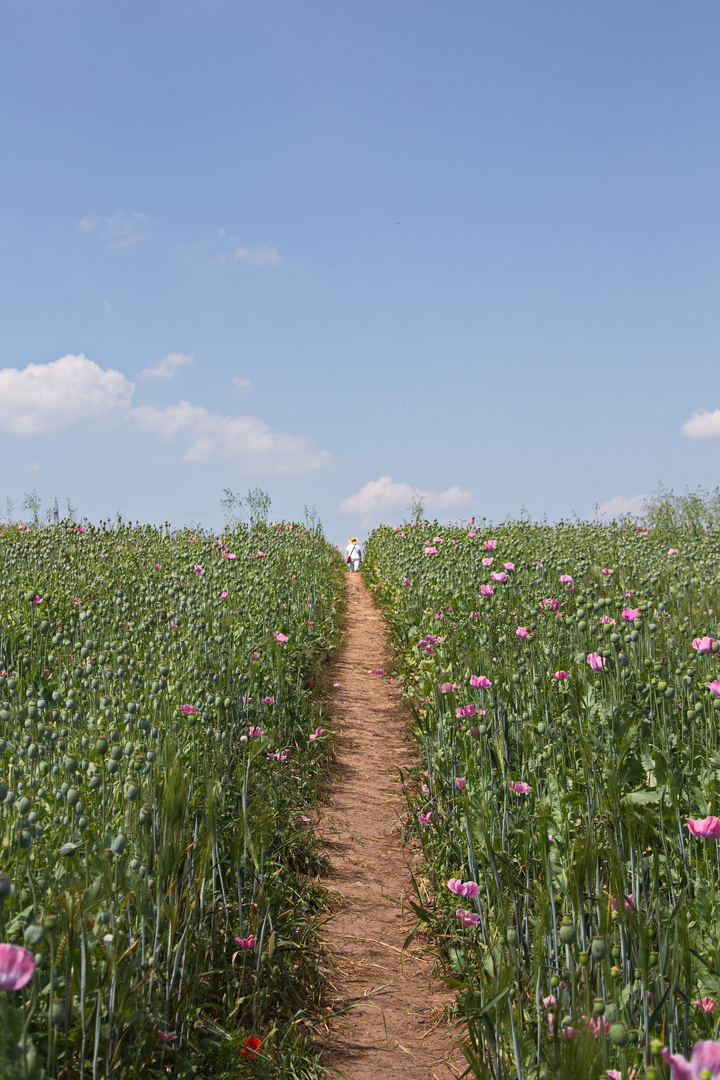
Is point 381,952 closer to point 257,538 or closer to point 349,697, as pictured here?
point 349,697

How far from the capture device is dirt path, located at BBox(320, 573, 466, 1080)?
110 inches

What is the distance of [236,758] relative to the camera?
3986 mm

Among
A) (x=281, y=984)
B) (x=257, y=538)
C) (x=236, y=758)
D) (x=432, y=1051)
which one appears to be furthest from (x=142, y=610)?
(x=257, y=538)

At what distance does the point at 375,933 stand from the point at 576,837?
4.06 feet

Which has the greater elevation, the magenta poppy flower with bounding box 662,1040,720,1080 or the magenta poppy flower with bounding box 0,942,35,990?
the magenta poppy flower with bounding box 0,942,35,990

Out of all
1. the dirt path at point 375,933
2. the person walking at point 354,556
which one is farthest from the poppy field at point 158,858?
the person walking at point 354,556

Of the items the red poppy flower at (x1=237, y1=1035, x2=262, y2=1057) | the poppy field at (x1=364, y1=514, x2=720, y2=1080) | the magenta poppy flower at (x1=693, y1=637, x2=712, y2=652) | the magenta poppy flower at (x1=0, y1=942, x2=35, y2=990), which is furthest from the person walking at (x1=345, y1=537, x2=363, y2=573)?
the magenta poppy flower at (x1=0, y1=942, x2=35, y2=990)

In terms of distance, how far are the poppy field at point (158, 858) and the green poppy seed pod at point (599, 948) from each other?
3.47 feet

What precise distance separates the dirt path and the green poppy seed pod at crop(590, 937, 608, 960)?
4.15ft

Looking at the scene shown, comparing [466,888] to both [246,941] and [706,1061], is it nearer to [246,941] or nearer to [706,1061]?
[246,941]

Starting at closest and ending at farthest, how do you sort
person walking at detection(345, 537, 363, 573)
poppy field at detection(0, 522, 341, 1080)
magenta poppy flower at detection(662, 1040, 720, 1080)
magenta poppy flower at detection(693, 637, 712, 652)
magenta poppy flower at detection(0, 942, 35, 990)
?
magenta poppy flower at detection(662, 1040, 720, 1080) → magenta poppy flower at detection(0, 942, 35, 990) → poppy field at detection(0, 522, 341, 1080) → magenta poppy flower at detection(693, 637, 712, 652) → person walking at detection(345, 537, 363, 573)

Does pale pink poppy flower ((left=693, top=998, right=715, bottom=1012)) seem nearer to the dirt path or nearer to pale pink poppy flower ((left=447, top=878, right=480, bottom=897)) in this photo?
pale pink poppy flower ((left=447, top=878, right=480, bottom=897))

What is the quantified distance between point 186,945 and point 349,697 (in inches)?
190

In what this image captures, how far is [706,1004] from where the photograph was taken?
2.13 meters
